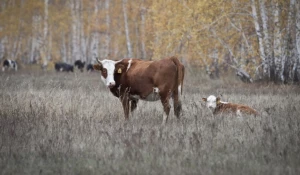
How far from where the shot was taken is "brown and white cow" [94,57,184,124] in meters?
9.39

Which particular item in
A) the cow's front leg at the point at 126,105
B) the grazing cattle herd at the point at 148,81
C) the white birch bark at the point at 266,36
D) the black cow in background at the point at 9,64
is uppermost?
the white birch bark at the point at 266,36

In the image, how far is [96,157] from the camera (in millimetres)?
6215

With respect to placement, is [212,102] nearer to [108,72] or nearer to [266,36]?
[108,72]

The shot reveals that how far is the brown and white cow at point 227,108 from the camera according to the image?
10.0 m

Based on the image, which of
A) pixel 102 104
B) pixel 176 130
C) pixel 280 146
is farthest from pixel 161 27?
pixel 280 146

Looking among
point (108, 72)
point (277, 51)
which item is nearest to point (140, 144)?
point (108, 72)

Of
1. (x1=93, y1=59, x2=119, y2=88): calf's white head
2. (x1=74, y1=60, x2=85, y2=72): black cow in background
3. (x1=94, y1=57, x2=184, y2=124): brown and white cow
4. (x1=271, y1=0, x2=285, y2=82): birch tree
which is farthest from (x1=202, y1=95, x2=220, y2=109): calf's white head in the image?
(x1=74, y1=60, x2=85, y2=72): black cow in background

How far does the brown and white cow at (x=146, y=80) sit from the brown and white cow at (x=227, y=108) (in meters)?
1.43

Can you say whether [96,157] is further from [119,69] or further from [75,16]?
[75,16]

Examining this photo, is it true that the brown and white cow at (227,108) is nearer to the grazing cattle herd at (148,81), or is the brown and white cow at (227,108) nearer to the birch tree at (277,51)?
the grazing cattle herd at (148,81)

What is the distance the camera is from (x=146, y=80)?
956 cm

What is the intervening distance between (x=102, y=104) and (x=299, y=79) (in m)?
8.50

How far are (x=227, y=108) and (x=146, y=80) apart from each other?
2.09 meters

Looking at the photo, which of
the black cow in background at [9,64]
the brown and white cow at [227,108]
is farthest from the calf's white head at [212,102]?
the black cow in background at [9,64]
